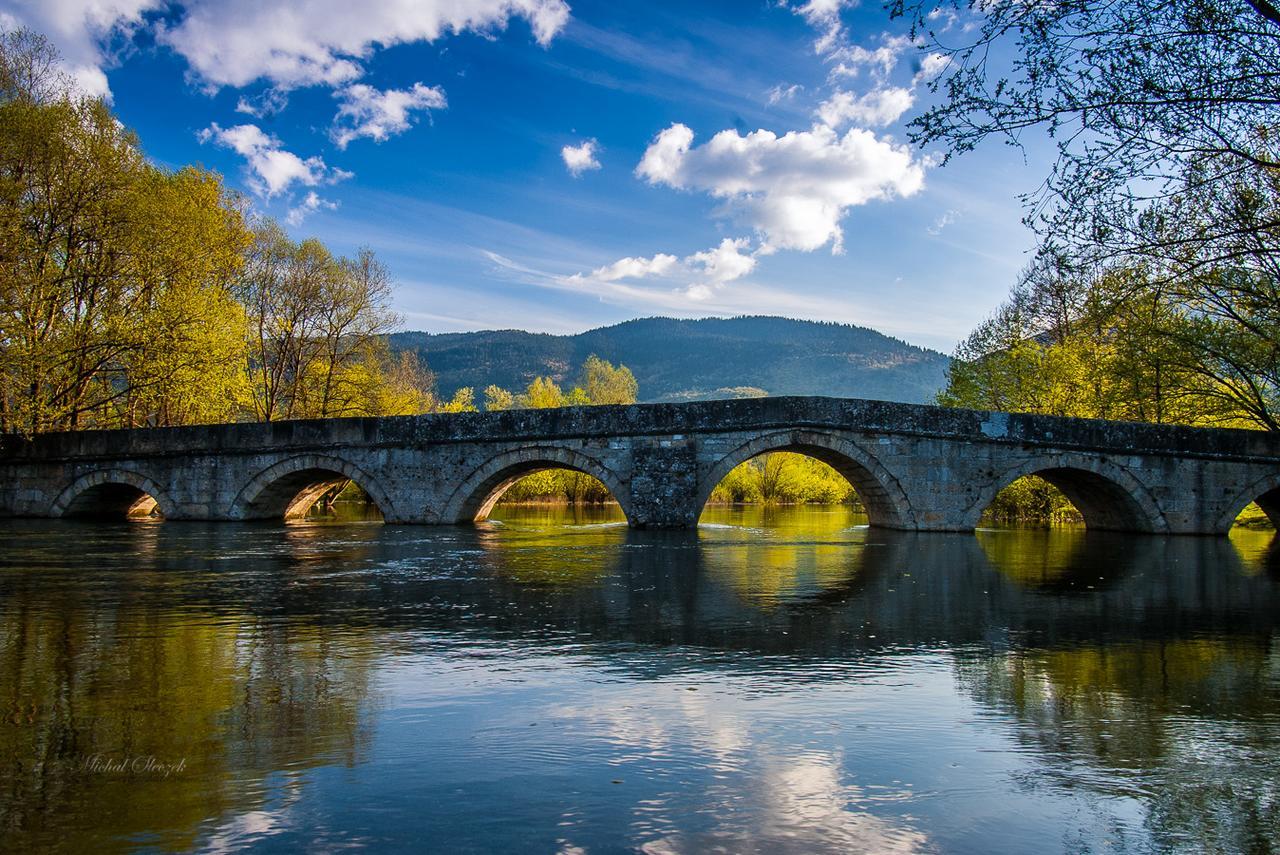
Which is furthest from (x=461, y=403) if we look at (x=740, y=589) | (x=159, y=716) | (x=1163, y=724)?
(x=1163, y=724)

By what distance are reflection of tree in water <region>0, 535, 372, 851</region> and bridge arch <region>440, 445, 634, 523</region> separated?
38.3 ft

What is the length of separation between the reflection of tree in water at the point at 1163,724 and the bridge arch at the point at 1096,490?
39.2 feet

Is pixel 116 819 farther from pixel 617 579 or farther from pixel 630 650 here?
pixel 617 579

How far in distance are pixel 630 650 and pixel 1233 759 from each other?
3.19m

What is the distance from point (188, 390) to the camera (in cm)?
2038

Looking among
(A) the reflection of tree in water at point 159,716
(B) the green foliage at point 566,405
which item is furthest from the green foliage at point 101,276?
(A) the reflection of tree in water at point 159,716

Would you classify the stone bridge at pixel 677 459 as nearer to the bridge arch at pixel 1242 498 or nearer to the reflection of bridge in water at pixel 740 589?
the bridge arch at pixel 1242 498

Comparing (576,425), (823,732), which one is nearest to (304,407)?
(576,425)

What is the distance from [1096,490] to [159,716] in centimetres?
2020

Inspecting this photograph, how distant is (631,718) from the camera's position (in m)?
3.92

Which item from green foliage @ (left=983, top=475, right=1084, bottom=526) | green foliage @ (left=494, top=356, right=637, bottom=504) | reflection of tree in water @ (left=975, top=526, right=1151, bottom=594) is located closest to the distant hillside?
green foliage @ (left=494, top=356, right=637, bottom=504)

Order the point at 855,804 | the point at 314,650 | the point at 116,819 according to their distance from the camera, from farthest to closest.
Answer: the point at 314,650, the point at 855,804, the point at 116,819

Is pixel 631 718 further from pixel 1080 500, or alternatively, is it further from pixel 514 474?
pixel 1080 500

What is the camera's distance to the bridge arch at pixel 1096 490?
17672 millimetres
